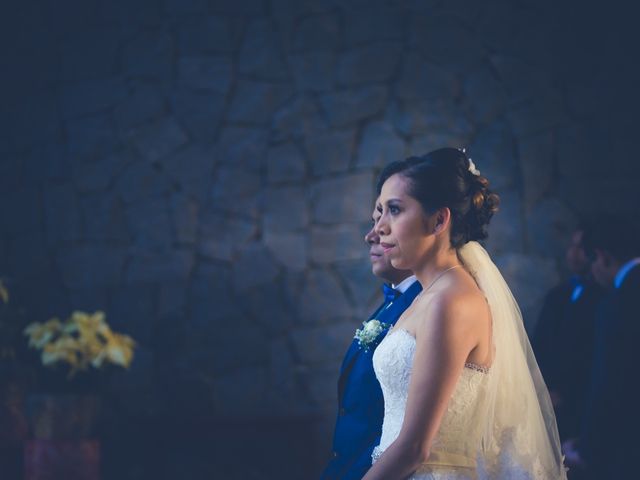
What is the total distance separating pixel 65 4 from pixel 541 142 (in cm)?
292

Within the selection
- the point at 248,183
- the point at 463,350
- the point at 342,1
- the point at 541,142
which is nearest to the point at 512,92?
the point at 541,142

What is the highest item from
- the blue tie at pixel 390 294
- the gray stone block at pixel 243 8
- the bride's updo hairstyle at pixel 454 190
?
the gray stone block at pixel 243 8

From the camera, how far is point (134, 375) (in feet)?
16.0

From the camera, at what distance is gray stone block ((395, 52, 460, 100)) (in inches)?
191

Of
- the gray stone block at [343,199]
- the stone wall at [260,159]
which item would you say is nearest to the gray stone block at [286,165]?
the stone wall at [260,159]

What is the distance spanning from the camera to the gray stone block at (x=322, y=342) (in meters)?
4.84

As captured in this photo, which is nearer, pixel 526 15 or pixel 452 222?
pixel 452 222

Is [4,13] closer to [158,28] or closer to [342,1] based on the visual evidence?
[158,28]

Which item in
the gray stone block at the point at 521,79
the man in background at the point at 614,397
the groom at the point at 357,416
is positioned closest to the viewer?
A: the groom at the point at 357,416

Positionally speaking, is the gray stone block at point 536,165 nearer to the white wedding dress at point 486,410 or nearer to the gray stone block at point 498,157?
the gray stone block at point 498,157

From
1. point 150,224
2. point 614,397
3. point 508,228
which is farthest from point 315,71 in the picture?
point 614,397

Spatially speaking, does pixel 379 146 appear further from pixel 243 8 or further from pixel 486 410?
pixel 486 410

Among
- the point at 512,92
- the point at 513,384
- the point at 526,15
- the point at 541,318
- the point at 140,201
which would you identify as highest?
the point at 526,15

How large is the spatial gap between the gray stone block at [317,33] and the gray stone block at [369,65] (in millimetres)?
131
